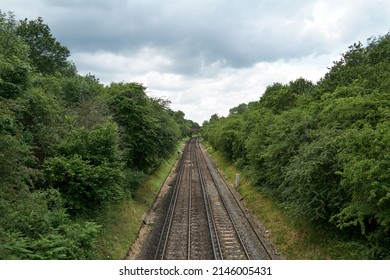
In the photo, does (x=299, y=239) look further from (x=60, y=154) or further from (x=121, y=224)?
(x=60, y=154)

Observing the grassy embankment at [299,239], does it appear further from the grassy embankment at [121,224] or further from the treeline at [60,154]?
the treeline at [60,154]

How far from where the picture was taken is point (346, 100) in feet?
51.2

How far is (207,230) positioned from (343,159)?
8.54 metres

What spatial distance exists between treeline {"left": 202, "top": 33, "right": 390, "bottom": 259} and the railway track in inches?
106

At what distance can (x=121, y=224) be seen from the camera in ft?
54.1

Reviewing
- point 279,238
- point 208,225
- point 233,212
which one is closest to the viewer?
point 279,238

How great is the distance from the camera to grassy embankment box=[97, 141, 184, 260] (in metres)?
13.5

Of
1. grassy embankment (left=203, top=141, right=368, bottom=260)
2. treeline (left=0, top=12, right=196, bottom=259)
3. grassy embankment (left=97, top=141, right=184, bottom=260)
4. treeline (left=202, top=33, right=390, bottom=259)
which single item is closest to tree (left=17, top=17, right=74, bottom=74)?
treeline (left=0, top=12, right=196, bottom=259)

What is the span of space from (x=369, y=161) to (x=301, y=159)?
5.04m

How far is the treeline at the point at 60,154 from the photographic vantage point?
941 cm

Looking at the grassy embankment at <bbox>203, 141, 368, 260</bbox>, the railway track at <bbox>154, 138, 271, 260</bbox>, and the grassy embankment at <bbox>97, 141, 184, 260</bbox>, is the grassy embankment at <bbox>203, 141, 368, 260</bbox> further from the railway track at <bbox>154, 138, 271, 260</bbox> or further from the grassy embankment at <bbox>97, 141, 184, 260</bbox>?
the grassy embankment at <bbox>97, 141, 184, 260</bbox>

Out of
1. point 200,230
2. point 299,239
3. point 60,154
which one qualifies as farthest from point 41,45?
point 299,239

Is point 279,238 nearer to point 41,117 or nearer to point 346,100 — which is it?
point 346,100
